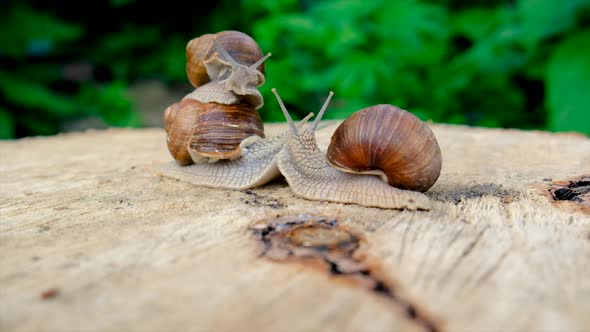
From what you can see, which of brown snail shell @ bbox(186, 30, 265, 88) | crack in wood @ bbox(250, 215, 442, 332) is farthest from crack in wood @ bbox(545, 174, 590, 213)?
brown snail shell @ bbox(186, 30, 265, 88)

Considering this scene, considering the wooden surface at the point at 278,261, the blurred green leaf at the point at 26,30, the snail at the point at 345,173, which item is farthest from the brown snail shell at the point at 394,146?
the blurred green leaf at the point at 26,30

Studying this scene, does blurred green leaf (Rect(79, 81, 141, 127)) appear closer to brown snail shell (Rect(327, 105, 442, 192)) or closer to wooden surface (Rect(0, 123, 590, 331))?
wooden surface (Rect(0, 123, 590, 331))

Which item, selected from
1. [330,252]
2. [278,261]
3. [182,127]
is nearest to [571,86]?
[182,127]

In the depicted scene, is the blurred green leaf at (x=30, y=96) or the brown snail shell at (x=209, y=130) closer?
the brown snail shell at (x=209, y=130)

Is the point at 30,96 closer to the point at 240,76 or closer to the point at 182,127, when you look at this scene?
the point at 182,127

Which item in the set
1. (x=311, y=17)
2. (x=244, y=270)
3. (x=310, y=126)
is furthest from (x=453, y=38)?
(x=244, y=270)

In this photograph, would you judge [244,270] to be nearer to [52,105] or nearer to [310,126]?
[310,126]

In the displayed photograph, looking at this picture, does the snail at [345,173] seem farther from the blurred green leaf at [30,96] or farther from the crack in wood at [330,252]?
the blurred green leaf at [30,96]
